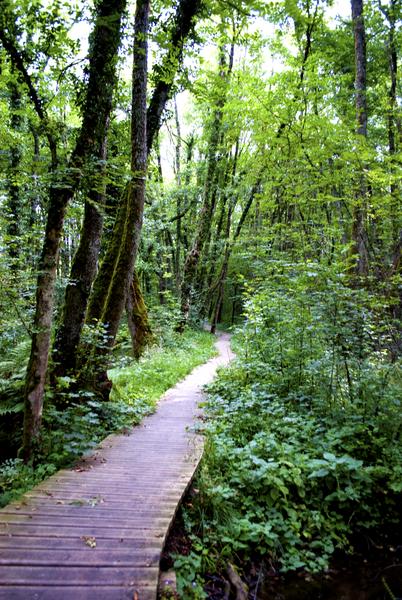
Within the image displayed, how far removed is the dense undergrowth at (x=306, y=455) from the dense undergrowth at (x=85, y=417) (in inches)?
63.7

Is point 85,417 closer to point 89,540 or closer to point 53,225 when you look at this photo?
A: point 89,540

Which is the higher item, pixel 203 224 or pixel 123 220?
pixel 203 224

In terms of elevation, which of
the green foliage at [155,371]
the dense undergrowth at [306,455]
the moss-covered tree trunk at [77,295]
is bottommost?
the green foliage at [155,371]

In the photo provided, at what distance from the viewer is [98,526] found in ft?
10.5

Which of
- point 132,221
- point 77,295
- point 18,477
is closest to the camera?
point 18,477

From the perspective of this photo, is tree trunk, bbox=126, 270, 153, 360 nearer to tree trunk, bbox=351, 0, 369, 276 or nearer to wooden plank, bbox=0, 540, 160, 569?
tree trunk, bbox=351, 0, 369, 276

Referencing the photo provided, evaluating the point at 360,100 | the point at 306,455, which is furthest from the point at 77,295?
the point at 360,100

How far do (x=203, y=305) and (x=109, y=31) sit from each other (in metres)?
21.6

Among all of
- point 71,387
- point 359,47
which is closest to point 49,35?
point 71,387

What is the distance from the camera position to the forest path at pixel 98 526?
2.48 m

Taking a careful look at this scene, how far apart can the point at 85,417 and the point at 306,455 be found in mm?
3206

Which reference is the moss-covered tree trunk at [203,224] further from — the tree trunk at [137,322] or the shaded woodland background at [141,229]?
the shaded woodland background at [141,229]

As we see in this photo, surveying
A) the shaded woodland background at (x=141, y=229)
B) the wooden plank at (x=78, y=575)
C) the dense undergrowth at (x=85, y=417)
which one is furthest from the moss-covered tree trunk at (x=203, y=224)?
the wooden plank at (x=78, y=575)

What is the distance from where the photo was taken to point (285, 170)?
30.1 ft
